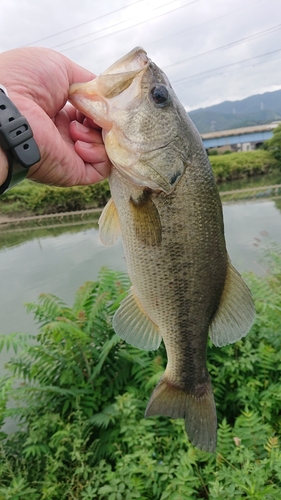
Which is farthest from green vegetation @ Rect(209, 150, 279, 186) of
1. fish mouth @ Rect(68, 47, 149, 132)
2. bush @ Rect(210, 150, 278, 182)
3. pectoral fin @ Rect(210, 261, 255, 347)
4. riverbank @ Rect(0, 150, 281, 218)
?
fish mouth @ Rect(68, 47, 149, 132)

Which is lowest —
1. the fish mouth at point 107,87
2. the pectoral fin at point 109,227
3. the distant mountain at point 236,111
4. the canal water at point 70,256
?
the canal water at point 70,256

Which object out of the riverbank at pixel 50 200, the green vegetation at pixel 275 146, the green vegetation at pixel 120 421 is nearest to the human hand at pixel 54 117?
the green vegetation at pixel 120 421

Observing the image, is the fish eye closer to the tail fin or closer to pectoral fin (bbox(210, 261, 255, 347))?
pectoral fin (bbox(210, 261, 255, 347))

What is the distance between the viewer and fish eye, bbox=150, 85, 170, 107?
1.34m

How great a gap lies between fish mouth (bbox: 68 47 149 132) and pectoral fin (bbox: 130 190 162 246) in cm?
31

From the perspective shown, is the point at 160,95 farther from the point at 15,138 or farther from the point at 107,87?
the point at 15,138

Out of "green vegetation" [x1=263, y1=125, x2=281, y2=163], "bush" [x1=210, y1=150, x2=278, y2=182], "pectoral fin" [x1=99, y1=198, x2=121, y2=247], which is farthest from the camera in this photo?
"green vegetation" [x1=263, y1=125, x2=281, y2=163]

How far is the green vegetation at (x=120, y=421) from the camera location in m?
2.12

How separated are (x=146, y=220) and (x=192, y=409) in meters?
0.95

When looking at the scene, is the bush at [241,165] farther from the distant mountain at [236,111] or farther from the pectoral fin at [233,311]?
the distant mountain at [236,111]

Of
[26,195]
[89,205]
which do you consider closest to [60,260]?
[89,205]

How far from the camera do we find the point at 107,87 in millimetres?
1280

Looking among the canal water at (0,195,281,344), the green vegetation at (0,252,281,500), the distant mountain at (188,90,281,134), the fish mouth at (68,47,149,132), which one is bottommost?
the canal water at (0,195,281,344)

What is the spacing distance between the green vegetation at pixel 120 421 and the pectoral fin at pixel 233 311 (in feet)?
2.88
